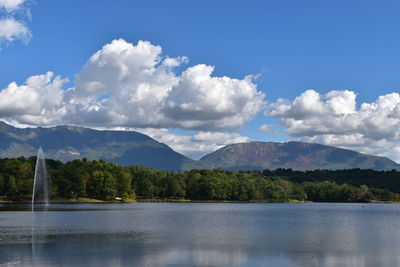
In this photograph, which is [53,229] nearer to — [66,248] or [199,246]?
[66,248]

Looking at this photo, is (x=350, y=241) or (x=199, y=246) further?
(x=350, y=241)

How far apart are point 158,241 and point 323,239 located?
2411cm

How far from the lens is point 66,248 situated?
54.8 m

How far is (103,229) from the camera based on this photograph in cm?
7975

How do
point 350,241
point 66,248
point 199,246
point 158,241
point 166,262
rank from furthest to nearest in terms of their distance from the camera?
1. point 350,241
2. point 158,241
3. point 199,246
4. point 66,248
5. point 166,262

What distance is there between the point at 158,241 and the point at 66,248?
42.1ft

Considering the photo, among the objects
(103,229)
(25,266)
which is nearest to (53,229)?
(103,229)

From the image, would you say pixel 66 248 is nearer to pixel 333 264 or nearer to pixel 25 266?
pixel 25 266

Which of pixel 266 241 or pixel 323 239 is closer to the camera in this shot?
pixel 266 241

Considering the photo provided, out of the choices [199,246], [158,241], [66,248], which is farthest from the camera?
[158,241]

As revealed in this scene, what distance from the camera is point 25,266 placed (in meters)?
42.6

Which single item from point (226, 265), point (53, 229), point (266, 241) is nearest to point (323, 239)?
point (266, 241)

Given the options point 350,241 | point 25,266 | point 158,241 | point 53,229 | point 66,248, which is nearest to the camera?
point 25,266

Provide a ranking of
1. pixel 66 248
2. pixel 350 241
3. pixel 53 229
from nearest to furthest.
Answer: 1. pixel 66 248
2. pixel 350 241
3. pixel 53 229
